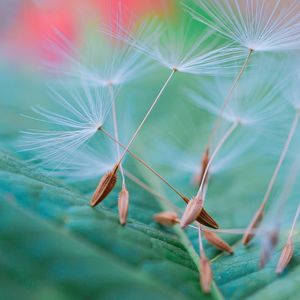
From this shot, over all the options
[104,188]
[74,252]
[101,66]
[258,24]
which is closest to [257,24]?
[258,24]

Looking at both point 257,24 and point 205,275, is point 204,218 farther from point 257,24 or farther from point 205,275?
point 257,24

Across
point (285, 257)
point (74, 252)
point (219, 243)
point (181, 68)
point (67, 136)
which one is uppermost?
point (181, 68)

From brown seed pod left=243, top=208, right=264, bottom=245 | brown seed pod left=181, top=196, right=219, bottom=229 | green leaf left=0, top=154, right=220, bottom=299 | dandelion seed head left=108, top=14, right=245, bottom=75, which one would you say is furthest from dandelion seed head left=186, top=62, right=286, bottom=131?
green leaf left=0, top=154, right=220, bottom=299

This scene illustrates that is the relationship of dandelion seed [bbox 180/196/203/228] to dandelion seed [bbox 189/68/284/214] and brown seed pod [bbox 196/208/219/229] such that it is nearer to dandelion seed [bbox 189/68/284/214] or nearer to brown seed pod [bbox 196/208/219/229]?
brown seed pod [bbox 196/208/219/229]

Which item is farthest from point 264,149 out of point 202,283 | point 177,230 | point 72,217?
point 72,217

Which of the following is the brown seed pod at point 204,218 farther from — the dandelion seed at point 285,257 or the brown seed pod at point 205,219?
the dandelion seed at point 285,257

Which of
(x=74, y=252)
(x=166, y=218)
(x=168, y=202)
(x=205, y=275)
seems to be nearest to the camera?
(x=74, y=252)
